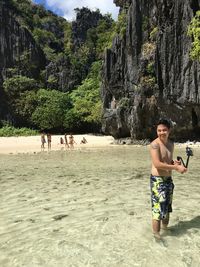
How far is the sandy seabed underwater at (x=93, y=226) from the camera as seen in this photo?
5574 millimetres

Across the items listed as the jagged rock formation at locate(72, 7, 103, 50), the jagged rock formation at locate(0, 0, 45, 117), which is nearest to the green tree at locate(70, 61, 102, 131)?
the jagged rock formation at locate(0, 0, 45, 117)

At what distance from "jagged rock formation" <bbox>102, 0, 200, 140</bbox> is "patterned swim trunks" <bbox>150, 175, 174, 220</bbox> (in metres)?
26.2

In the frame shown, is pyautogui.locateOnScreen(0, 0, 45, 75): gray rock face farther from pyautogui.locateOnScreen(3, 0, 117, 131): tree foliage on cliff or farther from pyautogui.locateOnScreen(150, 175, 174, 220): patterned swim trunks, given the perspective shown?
pyautogui.locateOnScreen(150, 175, 174, 220): patterned swim trunks

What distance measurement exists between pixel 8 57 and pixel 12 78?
15.5ft

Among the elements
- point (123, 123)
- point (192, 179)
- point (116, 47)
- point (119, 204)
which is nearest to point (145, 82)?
point (123, 123)

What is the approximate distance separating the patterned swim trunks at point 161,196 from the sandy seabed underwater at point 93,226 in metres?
0.44

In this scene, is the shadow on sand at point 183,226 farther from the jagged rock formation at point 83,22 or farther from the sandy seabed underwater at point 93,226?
the jagged rock formation at point 83,22

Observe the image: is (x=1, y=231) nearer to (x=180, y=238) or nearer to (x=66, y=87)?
(x=180, y=238)

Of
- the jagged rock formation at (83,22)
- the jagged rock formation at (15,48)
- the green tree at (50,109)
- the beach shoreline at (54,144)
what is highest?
the jagged rock formation at (83,22)

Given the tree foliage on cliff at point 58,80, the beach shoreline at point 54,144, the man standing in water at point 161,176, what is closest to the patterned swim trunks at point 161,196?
the man standing in water at point 161,176

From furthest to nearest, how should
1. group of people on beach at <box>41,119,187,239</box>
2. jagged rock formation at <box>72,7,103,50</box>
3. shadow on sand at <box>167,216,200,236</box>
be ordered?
jagged rock formation at <box>72,7,103,50</box> < shadow on sand at <box>167,216,200,236</box> < group of people on beach at <box>41,119,187,239</box>

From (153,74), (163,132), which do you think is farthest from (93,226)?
(153,74)

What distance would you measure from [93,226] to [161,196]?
1.65 m

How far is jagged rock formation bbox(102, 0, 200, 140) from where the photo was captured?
32438 millimetres
